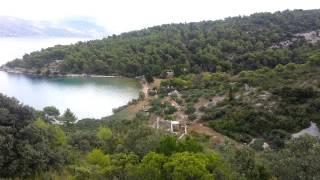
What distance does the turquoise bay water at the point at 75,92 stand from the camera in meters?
47.7

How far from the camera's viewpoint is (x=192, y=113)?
34500mm

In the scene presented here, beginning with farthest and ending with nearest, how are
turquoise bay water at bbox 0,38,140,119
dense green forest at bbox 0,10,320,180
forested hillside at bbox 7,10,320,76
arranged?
forested hillside at bbox 7,10,320,76 → turquoise bay water at bbox 0,38,140,119 → dense green forest at bbox 0,10,320,180

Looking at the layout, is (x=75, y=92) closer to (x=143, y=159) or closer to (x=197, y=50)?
(x=197, y=50)

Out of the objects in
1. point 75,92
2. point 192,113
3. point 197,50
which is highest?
point 197,50

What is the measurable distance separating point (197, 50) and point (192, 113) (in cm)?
3705

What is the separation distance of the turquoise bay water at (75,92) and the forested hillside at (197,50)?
4.57 metres

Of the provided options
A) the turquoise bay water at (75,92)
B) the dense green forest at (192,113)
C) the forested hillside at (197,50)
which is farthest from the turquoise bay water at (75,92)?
the forested hillside at (197,50)

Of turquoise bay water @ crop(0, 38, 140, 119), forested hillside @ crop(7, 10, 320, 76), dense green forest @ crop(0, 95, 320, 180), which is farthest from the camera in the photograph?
forested hillside @ crop(7, 10, 320, 76)

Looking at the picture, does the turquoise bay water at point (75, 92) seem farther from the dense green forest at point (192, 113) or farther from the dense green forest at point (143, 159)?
the dense green forest at point (143, 159)

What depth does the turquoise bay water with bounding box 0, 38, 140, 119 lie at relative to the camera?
1878 inches

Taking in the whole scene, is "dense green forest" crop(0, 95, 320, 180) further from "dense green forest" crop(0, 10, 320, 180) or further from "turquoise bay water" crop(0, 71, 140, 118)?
"turquoise bay water" crop(0, 71, 140, 118)

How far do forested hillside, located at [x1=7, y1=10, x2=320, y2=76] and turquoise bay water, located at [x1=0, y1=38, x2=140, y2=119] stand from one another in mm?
4565

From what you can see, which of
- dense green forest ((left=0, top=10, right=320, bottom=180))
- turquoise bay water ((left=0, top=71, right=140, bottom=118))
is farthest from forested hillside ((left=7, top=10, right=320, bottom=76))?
turquoise bay water ((left=0, top=71, right=140, bottom=118))

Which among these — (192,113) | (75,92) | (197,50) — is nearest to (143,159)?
(192,113)
